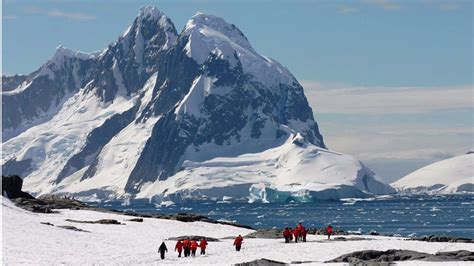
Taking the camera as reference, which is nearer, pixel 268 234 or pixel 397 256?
pixel 397 256

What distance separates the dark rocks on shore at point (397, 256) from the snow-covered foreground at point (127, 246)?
1.71m

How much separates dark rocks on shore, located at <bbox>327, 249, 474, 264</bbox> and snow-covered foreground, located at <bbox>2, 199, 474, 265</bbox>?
1706mm

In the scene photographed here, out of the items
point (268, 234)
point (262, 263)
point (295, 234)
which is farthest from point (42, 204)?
point (262, 263)

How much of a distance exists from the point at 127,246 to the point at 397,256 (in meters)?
21.9

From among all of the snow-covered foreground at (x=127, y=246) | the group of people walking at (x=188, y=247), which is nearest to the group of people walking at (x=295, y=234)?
the snow-covered foreground at (x=127, y=246)

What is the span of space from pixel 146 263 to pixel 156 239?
1752 cm

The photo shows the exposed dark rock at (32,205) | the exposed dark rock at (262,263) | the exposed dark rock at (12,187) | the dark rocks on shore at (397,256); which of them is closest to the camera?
the exposed dark rock at (262,263)

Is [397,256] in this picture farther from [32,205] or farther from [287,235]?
[32,205]

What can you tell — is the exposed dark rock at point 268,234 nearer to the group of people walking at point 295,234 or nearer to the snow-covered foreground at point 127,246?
the snow-covered foreground at point 127,246

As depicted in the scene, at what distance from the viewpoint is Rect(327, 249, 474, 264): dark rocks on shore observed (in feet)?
204

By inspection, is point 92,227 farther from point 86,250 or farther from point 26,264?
point 26,264

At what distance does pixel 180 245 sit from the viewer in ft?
227

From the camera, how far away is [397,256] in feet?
208

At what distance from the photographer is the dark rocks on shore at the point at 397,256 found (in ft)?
204
